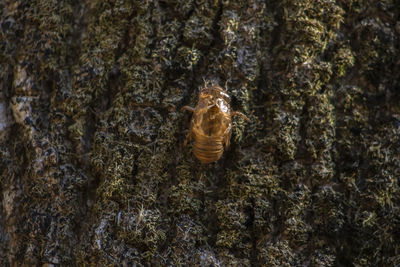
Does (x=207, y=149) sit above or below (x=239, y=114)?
below

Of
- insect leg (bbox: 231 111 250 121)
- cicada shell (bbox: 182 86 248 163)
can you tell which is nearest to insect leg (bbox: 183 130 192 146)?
cicada shell (bbox: 182 86 248 163)

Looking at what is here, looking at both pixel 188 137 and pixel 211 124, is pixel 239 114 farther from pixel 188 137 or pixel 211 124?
pixel 188 137

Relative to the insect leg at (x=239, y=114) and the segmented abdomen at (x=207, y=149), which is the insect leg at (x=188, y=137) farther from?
the insect leg at (x=239, y=114)

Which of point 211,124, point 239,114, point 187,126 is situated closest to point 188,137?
point 187,126

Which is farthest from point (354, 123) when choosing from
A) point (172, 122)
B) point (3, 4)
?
point (3, 4)

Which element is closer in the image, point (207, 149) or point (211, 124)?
point (207, 149)

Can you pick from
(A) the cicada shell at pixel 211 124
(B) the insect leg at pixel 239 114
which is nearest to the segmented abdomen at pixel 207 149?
(A) the cicada shell at pixel 211 124

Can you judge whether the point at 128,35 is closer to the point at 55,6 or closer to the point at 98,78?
the point at 98,78
